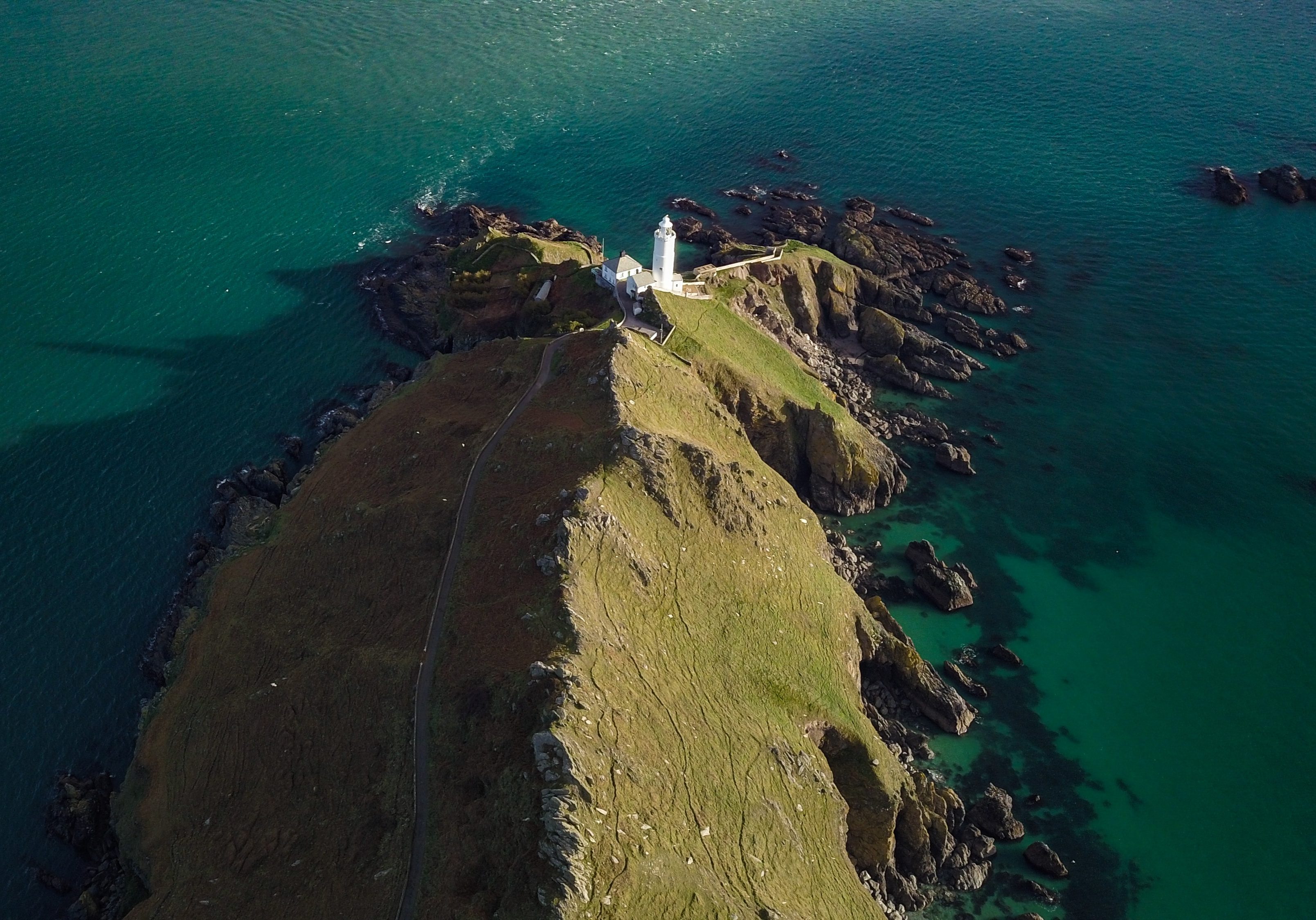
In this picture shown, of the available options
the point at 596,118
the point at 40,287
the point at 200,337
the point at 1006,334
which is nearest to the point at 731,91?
the point at 596,118

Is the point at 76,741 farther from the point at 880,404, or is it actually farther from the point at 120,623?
the point at 880,404

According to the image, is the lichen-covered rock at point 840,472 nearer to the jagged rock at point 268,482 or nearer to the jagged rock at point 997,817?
the jagged rock at point 997,817

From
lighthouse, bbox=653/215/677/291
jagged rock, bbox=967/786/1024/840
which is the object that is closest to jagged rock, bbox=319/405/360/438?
lighthouse, bbox=653/215/677/291

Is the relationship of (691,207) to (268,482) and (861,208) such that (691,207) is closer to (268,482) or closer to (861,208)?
(861,208)

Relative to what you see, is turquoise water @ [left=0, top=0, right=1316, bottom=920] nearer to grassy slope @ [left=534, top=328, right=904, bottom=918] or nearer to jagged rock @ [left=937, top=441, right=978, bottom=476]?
jagged rock @ [left=937, top=441, right=978, bottom=476]

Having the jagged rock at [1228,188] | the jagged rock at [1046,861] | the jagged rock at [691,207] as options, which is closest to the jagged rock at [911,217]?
the jagged rock at [691,207]
